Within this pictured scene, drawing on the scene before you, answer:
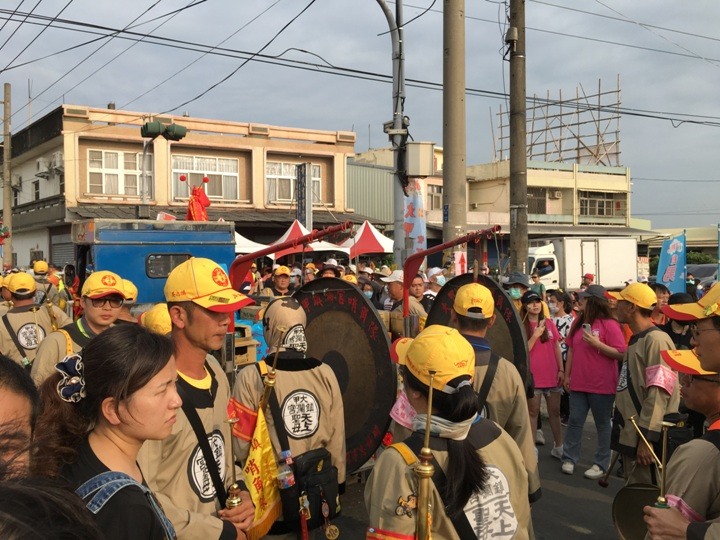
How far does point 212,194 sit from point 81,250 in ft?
55.6

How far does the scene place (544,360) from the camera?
6879 millimetres

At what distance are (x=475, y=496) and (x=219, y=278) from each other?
1.63m

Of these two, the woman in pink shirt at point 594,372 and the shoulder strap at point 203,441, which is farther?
the woman in pink shirt at point 594,372

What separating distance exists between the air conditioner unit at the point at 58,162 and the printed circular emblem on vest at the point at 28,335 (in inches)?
802

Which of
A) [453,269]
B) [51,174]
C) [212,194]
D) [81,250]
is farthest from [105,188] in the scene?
[453,269]

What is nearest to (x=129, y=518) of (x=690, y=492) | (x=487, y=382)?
(x=690, y=492)

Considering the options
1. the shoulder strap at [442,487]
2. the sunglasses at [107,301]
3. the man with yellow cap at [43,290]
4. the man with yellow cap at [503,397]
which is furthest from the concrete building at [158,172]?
the shoulder strap at [442,487]

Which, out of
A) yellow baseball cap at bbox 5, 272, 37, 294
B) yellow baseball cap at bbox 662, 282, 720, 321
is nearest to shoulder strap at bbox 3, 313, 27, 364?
yellow baseball cap at bbox 5, 272, 37, 294

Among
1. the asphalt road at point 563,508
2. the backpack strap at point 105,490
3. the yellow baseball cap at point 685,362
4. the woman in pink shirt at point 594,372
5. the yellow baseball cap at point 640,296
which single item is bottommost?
the asphalt road at point 563,508

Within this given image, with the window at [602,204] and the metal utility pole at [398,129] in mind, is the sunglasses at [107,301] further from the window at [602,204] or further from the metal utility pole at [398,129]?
the window at [602,204]

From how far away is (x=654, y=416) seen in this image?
15.0 ft

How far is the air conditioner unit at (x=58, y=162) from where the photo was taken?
80.0 ft

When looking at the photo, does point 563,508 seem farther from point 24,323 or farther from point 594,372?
point 24,323

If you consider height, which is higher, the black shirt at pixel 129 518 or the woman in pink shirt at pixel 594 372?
the black shirt at pixel 129 518
